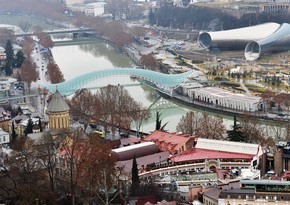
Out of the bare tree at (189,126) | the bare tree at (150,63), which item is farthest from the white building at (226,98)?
the bare tree at (150,63)

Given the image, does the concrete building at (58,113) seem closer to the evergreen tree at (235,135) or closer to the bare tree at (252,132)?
the evergreen tree at (235,135)

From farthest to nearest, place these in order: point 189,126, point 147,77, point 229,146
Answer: point 147,77
point 189,126
point 229,146

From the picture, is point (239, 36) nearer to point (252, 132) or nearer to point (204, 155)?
point (252, 132)

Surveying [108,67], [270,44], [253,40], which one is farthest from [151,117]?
[253,40]

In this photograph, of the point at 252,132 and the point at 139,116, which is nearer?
the point at 252,132

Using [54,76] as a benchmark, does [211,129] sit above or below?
above

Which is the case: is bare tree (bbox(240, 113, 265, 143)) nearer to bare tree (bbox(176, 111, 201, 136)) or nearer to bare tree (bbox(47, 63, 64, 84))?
bare tree (bbox(176, 111, 201, 136))

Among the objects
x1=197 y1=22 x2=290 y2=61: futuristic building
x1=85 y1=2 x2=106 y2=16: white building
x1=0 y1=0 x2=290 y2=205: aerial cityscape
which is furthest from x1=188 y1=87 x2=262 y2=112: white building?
x1=85 y1=2 x2=106 y2=16: white building
